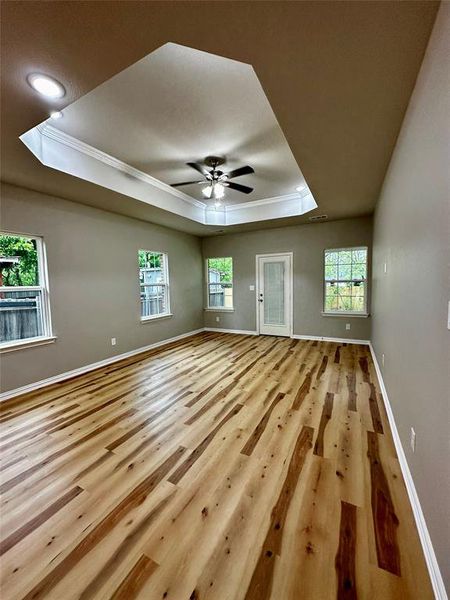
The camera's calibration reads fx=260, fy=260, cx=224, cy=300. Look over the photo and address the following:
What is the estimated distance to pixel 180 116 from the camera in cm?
251

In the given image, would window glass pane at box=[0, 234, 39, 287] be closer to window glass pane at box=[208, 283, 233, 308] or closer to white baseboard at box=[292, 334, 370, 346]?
window glass pane at box=[208, 283, 233, 308]

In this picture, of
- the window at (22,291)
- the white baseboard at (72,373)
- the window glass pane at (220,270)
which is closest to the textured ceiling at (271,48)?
the window at (22,291)

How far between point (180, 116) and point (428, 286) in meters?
2.54

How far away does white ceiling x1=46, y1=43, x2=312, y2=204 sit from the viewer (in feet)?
6.45

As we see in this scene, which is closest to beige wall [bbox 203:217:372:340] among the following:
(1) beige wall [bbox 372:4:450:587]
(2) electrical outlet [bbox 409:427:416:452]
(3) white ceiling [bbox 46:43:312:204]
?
(3) white ceiling [bbox 46:43:312:204]

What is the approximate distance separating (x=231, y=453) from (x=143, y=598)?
1030 millimetres

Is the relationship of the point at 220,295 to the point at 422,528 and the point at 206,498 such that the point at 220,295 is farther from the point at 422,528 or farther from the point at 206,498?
the point at 422,528

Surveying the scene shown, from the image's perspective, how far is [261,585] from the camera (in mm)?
1153

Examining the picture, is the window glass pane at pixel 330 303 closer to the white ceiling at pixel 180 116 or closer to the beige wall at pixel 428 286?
the white ceiling at pixel 180 116

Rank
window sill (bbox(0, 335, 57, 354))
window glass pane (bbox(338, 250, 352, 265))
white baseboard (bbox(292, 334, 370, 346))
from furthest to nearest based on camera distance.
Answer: window glass pane (bbox(338, 250, 352, 265))
white baseboard (bbox(292, 334, 370, 346))
window sill (bbox(0, 335, 57, 354))

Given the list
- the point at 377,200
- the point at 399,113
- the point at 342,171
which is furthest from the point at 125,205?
the point at 377,200

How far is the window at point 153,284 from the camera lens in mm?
5309

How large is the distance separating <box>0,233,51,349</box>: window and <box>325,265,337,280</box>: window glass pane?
202 inches

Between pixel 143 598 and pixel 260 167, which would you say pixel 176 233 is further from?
pixel 143 598
